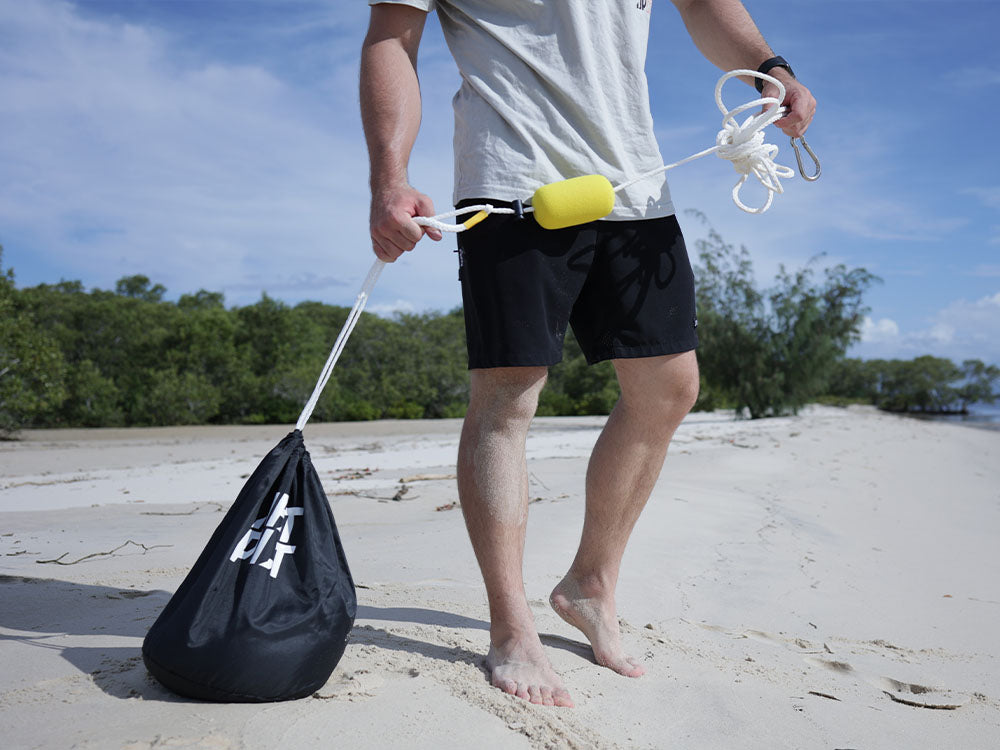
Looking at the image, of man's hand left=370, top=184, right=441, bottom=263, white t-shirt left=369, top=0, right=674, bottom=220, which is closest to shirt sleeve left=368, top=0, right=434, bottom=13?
white t-shirt left=369, top=0, right=674, bottom=220

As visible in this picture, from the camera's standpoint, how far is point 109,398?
1781cm

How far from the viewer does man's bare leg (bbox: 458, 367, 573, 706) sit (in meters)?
1.74

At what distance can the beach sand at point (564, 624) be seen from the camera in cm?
137

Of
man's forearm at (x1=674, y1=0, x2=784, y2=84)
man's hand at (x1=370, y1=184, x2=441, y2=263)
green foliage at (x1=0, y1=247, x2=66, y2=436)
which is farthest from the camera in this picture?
green foliage at (x1=0, y1=247, x2=66, y2=436)

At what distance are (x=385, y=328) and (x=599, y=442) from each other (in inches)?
759

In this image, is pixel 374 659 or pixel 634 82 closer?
pixel 374 659

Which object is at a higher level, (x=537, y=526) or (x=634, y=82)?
(x=634, y=82)

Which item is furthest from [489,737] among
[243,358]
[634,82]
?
[243,358]

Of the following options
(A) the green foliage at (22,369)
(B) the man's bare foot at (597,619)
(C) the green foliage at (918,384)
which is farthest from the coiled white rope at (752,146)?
(C) the green foliage at (918,384)

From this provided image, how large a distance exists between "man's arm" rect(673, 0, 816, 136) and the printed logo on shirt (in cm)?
168

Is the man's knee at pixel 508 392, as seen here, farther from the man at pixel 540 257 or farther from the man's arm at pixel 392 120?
the man's arm at pixel 392 120

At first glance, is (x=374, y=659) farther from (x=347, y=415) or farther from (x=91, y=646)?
(x=347, y=415)

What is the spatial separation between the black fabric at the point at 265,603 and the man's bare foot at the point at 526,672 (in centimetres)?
36

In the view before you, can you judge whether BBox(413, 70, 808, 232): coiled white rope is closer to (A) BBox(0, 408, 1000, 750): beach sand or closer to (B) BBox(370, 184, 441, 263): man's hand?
(B) BBox(370, 184, 441, 263): man's hand
